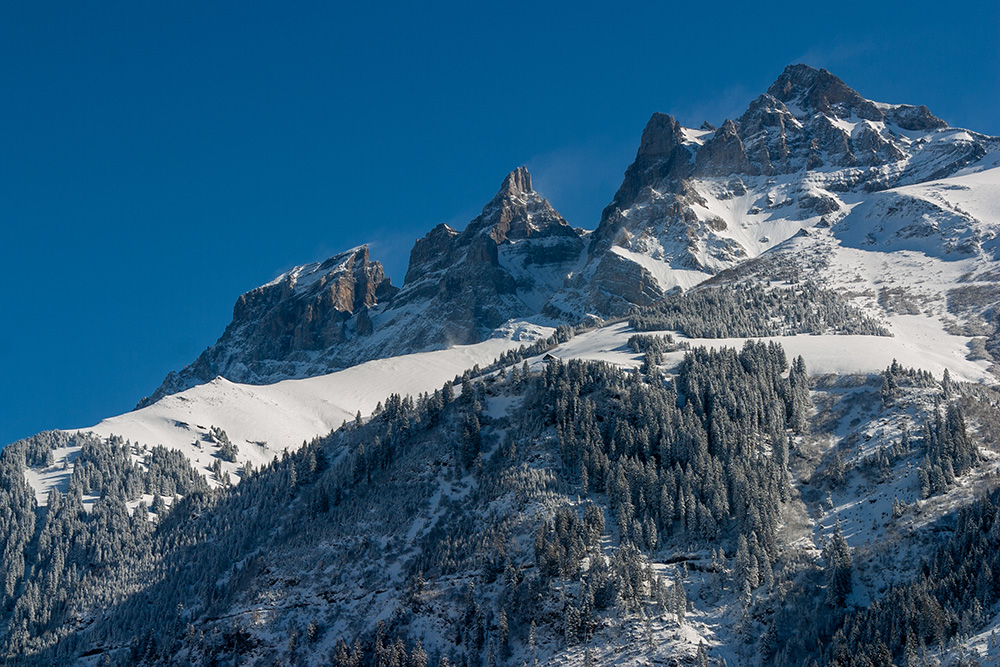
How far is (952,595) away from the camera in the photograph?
98.9m

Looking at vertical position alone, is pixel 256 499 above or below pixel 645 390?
below

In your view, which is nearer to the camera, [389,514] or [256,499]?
[389,514]

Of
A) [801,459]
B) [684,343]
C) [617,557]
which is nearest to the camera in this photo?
[617,557]

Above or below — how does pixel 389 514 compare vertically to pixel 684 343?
below

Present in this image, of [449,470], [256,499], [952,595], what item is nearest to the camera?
[952,595]

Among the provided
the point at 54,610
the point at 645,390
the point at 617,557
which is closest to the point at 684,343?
the point at 645,390

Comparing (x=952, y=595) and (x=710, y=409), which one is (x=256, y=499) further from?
(x=952, y=595)

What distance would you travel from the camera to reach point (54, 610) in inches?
6334

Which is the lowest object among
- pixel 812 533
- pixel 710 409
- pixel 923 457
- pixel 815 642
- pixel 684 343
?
pixel 815 642

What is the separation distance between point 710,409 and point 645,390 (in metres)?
11.6

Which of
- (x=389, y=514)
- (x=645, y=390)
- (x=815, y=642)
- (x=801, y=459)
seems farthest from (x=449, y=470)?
(x=815, y=642)

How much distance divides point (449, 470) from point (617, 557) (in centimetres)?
4140

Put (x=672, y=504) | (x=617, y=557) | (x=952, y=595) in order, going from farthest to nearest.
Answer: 1. (x=672, y=504)
2. (x=617, y=557)
3. (x=952, y=595)

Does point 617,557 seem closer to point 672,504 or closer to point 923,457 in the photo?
point 672,504
